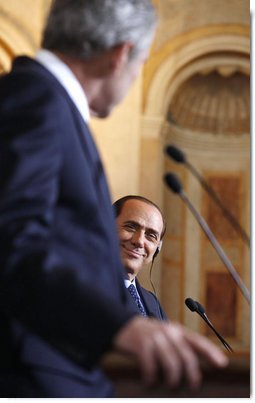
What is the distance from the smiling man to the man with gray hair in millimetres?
1951

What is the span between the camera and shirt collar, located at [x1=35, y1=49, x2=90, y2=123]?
1362 millimetres

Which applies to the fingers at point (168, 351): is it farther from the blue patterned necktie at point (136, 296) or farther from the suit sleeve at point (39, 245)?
the blue patterned necktie at point (136, 296)

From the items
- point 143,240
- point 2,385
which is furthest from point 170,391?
point 143,240

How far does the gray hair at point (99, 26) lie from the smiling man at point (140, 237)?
6.56ft

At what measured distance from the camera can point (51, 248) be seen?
3.98ft

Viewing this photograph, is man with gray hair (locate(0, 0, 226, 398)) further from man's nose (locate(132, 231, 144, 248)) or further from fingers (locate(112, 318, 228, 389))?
man's nose (locate(132, 231, 144, 248))

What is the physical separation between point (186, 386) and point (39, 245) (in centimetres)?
31

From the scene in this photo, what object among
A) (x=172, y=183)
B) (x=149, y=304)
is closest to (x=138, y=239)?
(x=149, y=304)

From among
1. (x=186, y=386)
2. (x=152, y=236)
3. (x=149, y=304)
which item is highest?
(x=186, y=386)

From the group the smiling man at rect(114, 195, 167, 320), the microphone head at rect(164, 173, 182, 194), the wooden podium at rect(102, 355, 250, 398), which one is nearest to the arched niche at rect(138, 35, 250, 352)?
the smiling man at rect(114, 195, 167, 320)

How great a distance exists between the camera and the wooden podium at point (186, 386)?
3.55 feet

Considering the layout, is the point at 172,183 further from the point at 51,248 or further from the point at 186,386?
the point at 186,386

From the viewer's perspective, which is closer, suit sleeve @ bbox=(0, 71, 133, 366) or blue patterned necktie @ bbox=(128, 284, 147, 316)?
suit sleeve @ bbox=(0, 71, 133, 366)

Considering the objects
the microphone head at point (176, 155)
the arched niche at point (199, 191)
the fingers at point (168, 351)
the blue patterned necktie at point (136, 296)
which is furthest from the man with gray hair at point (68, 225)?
the arched niche at point (199, 191)
